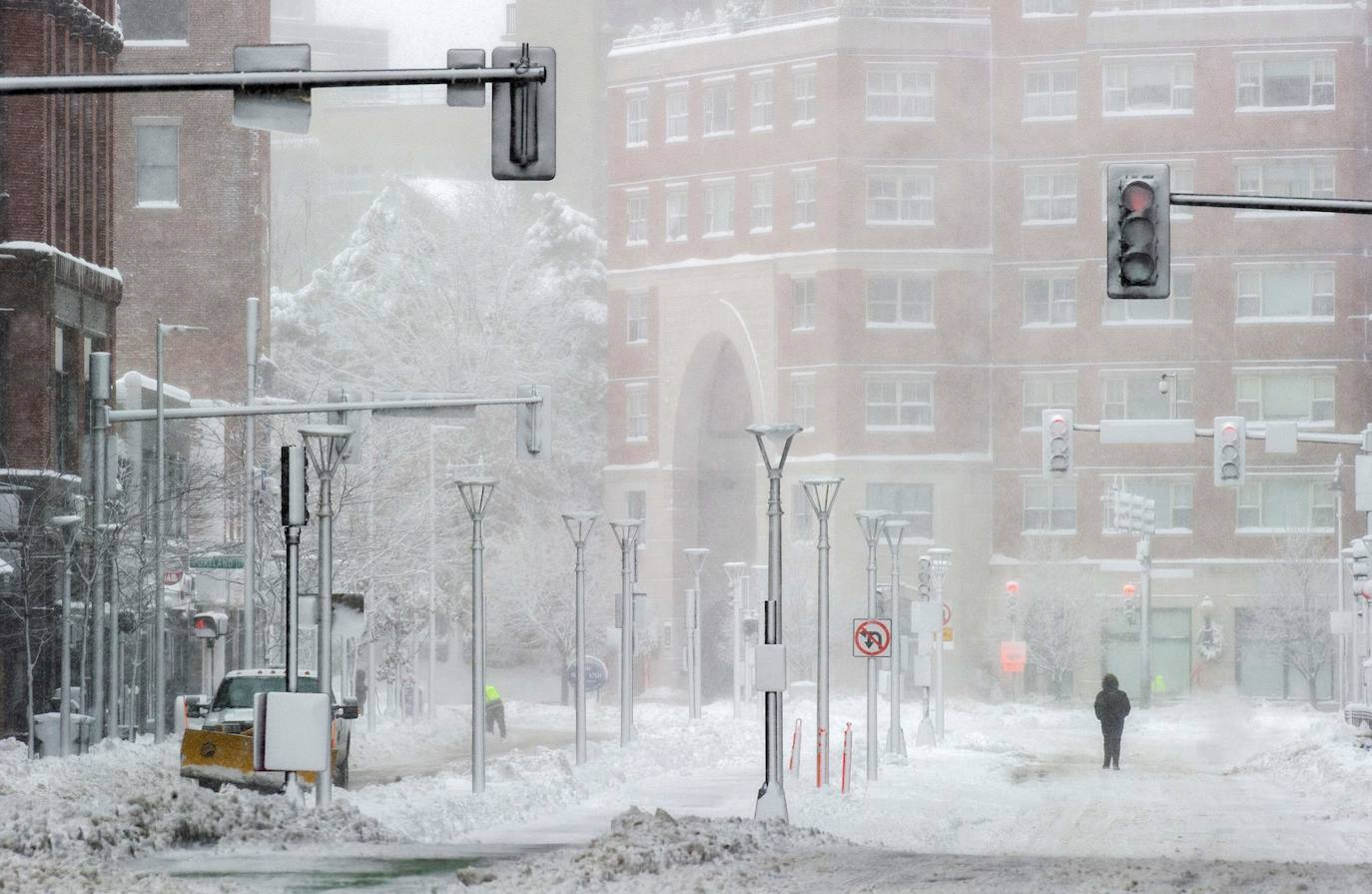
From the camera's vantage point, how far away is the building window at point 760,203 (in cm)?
10325

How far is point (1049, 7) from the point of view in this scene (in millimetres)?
100562

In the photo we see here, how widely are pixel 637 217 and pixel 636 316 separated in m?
4.12

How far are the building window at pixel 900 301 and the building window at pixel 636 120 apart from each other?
12015 millimetres

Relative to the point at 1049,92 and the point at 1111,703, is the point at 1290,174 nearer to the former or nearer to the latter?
the point at 1049,92

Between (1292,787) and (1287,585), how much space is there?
52.9m

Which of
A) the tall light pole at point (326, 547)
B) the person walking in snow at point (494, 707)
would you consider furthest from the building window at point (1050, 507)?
the tall light pole at point (326, 547)

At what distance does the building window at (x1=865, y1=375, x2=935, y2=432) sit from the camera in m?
101

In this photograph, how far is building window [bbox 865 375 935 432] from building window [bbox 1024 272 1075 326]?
16.4ft

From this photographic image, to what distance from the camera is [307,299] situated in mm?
112375

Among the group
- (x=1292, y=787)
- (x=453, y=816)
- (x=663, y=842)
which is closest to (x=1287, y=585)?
(x=1292, y=787)

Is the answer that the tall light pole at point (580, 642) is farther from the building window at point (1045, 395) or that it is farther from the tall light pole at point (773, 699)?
the building window at point (1045, 395)

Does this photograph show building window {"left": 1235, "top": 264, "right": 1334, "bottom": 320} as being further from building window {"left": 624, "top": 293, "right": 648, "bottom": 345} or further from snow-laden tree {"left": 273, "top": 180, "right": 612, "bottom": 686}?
snow-laden tree {"left": 273, "top": 180, "right": 612, "bottom": 686}

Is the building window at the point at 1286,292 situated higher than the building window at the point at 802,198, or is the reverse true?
the building window at the point at 802,198

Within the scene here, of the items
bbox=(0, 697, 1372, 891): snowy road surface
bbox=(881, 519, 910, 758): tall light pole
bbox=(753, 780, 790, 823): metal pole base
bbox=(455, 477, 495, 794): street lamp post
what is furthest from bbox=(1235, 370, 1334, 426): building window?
bbox=(753, 780, 790, 823): metal pole base
